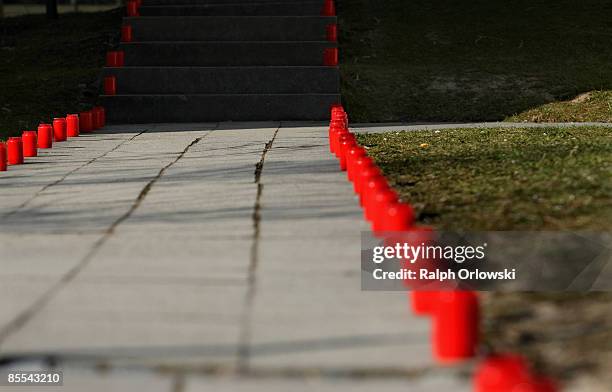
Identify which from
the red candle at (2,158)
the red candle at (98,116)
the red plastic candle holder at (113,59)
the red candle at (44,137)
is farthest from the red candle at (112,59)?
the red candle at (2,158)

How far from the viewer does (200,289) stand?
7332 millimetres

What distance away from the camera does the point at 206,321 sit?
21.4 feet

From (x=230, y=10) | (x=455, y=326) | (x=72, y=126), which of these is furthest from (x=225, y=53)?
(x=455, y=326)

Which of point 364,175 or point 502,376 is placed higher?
point 502,376

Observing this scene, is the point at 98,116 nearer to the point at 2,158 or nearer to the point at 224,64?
the point at 224,64

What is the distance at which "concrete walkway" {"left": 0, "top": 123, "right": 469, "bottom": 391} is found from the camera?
18.4 feet

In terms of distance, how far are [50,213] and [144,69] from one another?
47.9 feet

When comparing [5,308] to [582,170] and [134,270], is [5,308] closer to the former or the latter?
[134,270]

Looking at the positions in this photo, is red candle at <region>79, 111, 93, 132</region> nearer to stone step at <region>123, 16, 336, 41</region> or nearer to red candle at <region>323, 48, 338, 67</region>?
red candle at <region>323, 48, 338, 67</region>

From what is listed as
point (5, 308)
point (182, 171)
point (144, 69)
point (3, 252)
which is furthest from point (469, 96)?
point (5, 308)

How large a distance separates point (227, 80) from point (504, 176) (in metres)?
13.3

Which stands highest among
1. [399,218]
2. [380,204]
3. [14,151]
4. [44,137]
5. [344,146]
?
[399,218]

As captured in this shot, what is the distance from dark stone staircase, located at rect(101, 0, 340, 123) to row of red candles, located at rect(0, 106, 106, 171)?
68.1 inches

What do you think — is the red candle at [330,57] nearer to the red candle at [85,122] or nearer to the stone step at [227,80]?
the stone step at [227,80]
